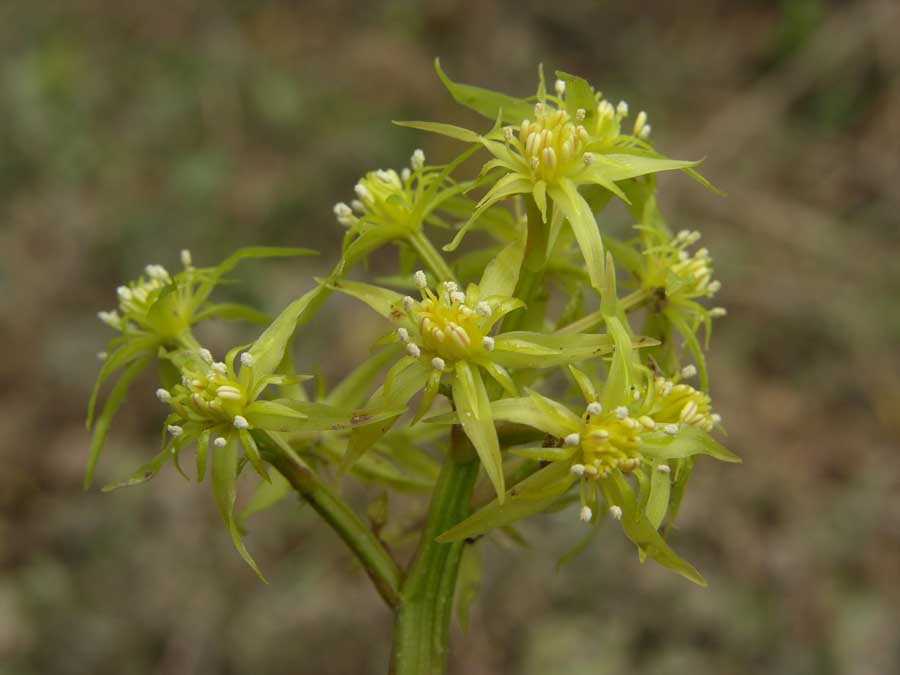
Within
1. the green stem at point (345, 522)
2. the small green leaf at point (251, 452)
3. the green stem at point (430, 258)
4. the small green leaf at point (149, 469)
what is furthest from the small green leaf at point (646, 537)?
the small green leaf at point (149, 469)

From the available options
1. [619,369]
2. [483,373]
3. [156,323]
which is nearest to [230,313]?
[156,323]

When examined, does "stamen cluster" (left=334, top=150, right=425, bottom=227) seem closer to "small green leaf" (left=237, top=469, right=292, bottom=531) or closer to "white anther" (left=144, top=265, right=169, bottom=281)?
"white anther" (left=144, top=265, right=169, bottom=281)

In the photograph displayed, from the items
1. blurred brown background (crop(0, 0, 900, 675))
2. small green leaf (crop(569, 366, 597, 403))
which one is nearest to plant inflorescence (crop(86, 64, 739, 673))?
small green leaf (crop(569, 366, 597, 403))

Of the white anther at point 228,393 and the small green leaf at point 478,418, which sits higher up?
the small green leaf at point 478,418

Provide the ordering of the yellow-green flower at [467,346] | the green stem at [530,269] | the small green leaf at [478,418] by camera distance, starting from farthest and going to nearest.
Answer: the green stem at [530,269] → the yellow-green flower at [467,346] → the small green leaf at [478,418]

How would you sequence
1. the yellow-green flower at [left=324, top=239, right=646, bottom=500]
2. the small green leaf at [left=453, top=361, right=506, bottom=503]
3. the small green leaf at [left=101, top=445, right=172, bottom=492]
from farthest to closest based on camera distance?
the small green leaf at [left=101, top=445, right=172, bottom=492] < the yellow-green flower at [left=324, top=239, right=646, bottom=500] < the small green leaf at [left=453, top=361, right=506, bottom=503]

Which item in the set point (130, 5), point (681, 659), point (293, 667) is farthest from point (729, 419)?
point (130, 5)

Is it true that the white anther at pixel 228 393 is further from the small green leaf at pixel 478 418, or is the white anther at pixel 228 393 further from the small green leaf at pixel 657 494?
the small green leaf at pixel 657 494
